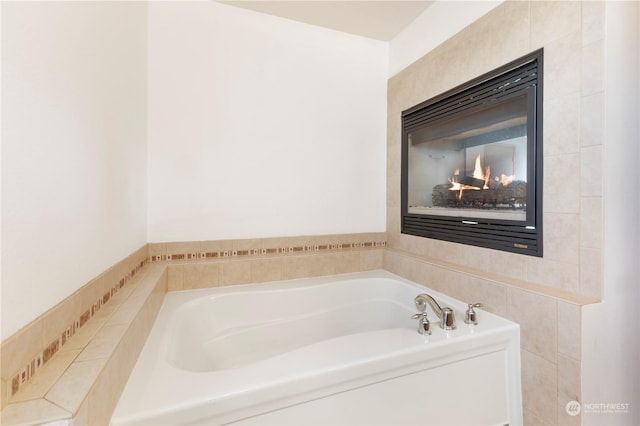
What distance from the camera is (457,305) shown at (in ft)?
5.03

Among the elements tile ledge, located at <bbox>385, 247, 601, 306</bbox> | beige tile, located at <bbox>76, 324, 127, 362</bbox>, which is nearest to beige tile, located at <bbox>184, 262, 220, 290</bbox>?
beige tile, located at <bbox>76, 324, 127, 362</bbox>

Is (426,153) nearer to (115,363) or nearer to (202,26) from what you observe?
(202,26)

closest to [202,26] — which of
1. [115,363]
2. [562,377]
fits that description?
[115,363]

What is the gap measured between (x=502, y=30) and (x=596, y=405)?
1.78 metres

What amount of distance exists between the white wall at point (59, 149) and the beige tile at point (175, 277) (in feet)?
1.71

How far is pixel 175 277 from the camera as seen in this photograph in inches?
71.1

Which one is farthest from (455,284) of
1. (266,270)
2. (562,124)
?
(266,270)

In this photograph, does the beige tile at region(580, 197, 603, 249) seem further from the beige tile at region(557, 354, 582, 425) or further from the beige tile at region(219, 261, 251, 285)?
the beige tile at region(219, 261, 251, 285)

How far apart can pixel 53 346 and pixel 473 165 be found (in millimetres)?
2071

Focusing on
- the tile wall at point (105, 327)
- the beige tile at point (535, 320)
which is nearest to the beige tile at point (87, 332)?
the tile wall at point (105, 327)

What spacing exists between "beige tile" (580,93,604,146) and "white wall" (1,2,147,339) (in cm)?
183

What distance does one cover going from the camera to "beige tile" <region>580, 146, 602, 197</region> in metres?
1.10

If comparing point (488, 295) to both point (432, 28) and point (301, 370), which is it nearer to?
point (301, 370)

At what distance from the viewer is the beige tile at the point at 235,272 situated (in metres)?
1.91
